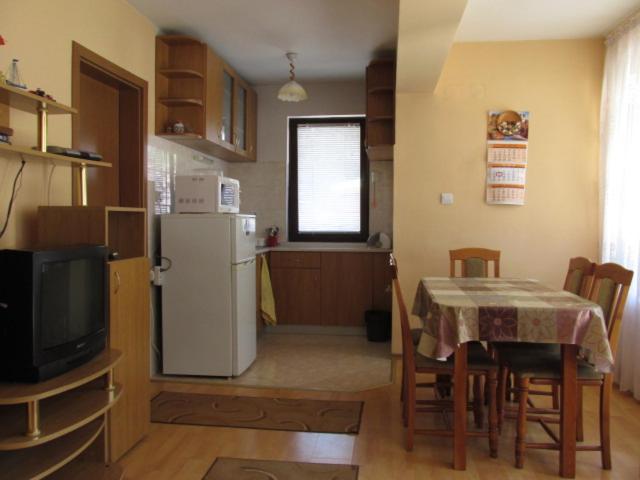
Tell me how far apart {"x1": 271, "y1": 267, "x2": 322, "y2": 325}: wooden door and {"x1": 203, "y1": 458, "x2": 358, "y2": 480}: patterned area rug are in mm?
2552

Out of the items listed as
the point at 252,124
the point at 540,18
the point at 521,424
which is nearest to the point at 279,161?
the point at 252,124

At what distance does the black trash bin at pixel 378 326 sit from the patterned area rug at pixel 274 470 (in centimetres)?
233

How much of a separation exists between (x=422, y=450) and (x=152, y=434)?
4.67ft

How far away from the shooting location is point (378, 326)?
4.62 meters

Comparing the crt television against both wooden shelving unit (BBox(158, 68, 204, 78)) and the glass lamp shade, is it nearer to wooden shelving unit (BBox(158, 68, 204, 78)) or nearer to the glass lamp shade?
wooden shelving unit (BBox(158, 68, 204, 78))

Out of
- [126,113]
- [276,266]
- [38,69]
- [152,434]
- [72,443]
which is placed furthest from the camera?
[276,266]

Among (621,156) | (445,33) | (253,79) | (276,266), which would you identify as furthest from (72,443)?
(253,79)

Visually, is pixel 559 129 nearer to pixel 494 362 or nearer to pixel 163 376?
pixel 494 362

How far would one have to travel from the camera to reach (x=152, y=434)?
8.80 ft

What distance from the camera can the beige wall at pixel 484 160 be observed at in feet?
12.7

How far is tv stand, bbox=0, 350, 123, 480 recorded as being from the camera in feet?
5.48

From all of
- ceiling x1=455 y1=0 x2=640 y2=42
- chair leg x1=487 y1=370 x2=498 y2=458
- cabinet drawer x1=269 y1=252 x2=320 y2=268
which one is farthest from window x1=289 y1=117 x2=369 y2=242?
chair leg x1=487 y1=370 x2=498 y2=458

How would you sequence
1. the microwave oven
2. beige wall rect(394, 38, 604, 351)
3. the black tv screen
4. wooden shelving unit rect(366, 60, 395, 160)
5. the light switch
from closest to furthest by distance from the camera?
1. the black tv screen
2. the microwave oven
3. beige wall rect(394, 38, 604, 351)
4. the light switch
5. wooden shelving unit rect(366, 60, 395, 160)

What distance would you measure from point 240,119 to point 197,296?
1967mm
